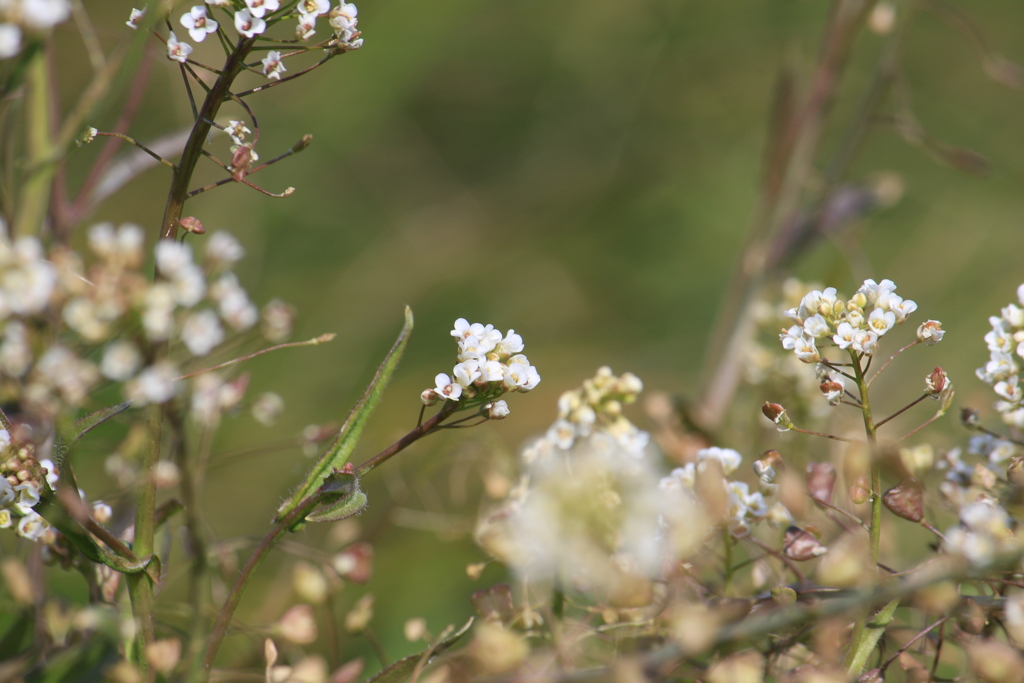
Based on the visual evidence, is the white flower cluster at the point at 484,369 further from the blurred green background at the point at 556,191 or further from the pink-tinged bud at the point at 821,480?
the blurred green background at the point at 556,191

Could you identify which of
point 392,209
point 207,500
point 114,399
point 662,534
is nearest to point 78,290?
point 662,534

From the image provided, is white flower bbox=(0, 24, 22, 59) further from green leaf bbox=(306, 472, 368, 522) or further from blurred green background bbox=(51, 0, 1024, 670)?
blurred green background bbox=(51, 0, 1024, 670)

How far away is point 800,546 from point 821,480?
3 cm

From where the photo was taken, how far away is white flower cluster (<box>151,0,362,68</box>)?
26 cm

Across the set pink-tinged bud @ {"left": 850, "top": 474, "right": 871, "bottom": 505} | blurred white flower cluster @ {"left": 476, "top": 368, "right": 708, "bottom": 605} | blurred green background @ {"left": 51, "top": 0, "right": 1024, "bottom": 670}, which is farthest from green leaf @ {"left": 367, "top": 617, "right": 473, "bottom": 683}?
blurred green background @ {"left": 51, "top": 0, "right": 1024, "bottom": 670}

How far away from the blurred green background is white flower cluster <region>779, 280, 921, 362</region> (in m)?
0.68

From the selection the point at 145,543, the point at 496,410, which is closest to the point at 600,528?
the point at 496,410

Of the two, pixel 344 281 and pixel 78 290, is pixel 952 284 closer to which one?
pixel 344 281

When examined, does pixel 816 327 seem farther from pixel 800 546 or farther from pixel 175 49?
pixel 175 49

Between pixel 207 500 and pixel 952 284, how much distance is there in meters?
0.99

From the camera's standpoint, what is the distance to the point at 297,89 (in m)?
1.31

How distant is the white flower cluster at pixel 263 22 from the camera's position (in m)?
0.26

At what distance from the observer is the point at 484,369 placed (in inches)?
10.8

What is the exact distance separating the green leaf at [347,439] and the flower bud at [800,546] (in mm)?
175
